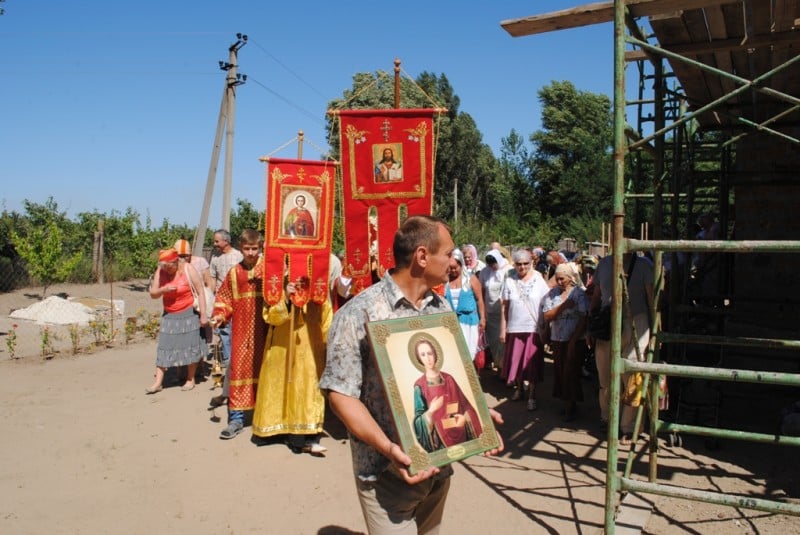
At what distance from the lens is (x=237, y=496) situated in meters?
4.52

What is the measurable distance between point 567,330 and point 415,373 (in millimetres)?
4702

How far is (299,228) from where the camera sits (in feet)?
18.5

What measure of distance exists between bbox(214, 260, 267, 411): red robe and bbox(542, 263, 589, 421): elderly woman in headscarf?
3140 mm

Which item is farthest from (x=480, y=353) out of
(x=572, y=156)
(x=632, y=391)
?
(x=572, y=156)

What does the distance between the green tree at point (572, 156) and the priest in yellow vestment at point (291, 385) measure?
34.6 m

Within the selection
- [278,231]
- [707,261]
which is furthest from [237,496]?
[707,261]

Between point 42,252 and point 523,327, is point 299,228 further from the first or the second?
point 42,252

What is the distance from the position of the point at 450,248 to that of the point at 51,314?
14.4 metres

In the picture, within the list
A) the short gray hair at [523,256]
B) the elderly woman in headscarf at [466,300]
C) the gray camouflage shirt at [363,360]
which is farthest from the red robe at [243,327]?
the gray camouflage shirt at [363,360]

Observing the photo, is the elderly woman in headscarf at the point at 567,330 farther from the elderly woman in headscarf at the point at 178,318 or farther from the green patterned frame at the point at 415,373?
the green patterned frame at the point at 415,373

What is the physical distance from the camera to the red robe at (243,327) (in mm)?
5812

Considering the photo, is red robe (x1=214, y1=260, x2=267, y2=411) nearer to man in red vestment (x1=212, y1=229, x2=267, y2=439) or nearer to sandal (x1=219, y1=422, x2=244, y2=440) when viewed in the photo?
man in red vestment (x1=212, y1=229, x2=267, y2=439)

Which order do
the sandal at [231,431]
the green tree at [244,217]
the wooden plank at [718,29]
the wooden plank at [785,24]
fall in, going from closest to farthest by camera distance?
the wooden plank at [785,24], the wooden plank at [718,29], the sandal at [231,431], the green tree at [244,217]

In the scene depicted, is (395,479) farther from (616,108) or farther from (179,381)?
(179,381)
